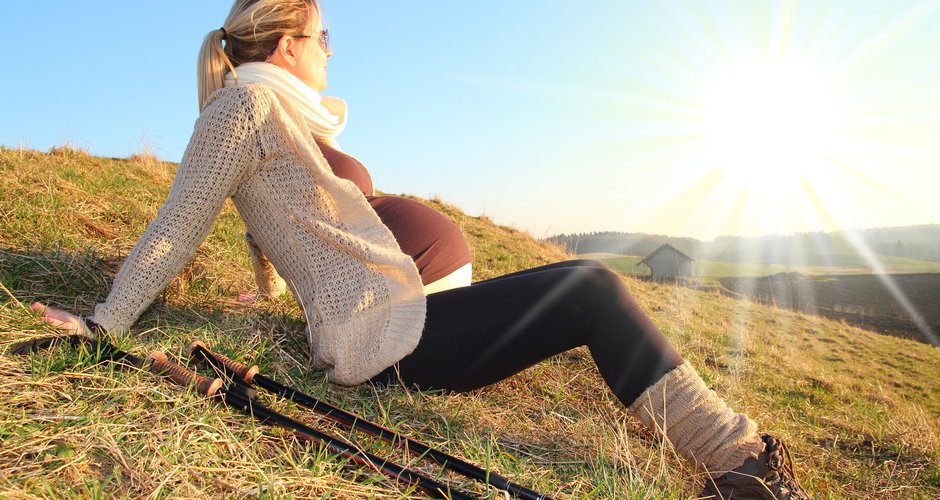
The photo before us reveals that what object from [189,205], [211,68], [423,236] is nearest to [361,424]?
[423,236]

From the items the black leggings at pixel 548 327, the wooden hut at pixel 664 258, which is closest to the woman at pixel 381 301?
the black leggings at pixel 548 327

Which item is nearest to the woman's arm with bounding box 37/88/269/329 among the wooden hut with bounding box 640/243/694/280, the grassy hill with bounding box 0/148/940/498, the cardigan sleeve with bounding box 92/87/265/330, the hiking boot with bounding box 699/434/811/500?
the cardigan sleeve with bounding box 92/87/265/330

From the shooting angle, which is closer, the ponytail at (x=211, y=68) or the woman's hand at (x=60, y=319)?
the woman's hand at (x=60, y=319)

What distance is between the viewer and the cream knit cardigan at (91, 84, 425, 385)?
208cm

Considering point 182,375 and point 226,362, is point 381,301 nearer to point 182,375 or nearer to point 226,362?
point 226,362

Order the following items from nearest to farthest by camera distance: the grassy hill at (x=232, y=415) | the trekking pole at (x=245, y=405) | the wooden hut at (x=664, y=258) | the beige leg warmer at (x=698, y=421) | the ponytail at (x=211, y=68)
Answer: the grassy hill at (x=232, y=415), the trekking pole at (x=245, y=405), the beige leg warmer at (x=698, y=421), the ponytail at (x=211, y=68), the wooden hut at (x=664, y=258)

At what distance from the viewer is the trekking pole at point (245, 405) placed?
1.61 meters

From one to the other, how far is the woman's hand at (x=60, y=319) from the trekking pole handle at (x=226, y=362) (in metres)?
0.39

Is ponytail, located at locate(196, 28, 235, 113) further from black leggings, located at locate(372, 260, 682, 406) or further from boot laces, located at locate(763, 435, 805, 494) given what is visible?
boot laces, located at locate(763, 435, 805, 494)

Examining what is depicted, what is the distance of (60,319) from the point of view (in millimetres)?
2117

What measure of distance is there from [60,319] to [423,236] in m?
1.43

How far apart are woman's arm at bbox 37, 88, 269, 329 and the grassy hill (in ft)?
0.50

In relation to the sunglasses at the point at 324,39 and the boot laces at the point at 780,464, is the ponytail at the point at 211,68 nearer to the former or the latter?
the sunglasses at the point at 324,39

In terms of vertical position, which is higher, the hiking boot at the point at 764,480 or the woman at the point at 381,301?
the woman at the point at 381,301
